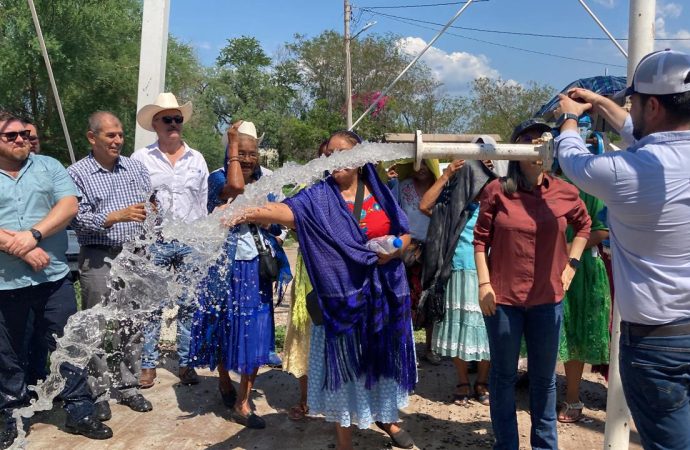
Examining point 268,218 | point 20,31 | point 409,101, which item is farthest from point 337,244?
point 409,101

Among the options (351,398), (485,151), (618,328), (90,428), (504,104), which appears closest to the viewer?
(485,151)

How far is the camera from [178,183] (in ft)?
14.7

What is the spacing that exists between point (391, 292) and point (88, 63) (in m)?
14.1

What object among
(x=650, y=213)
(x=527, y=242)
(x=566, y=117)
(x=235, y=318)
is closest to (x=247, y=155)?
(x=235, y=318)

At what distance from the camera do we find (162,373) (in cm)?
498

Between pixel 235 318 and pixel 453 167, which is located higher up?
pixel 453 167

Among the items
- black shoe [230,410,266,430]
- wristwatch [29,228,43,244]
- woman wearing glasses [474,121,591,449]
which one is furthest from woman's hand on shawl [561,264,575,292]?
wristwatch [29,228,43,244]

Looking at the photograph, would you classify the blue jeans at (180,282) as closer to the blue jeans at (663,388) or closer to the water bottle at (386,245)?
the water bottle at (386,245)

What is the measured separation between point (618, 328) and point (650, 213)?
39.7 inches

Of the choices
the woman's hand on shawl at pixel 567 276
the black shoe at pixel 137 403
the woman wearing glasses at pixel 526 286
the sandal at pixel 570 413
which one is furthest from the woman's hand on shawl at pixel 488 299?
the black shoe at pixel 137 403

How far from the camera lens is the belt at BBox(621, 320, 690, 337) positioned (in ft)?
6.89

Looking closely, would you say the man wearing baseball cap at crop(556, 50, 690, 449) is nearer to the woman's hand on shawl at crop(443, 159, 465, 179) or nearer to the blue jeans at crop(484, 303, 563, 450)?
the blue jeans at crop(484, 303, 563, 450)

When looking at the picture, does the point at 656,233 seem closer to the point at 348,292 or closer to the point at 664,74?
the point at 664,74

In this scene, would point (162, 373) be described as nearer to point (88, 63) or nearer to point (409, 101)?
point (88, 63)
